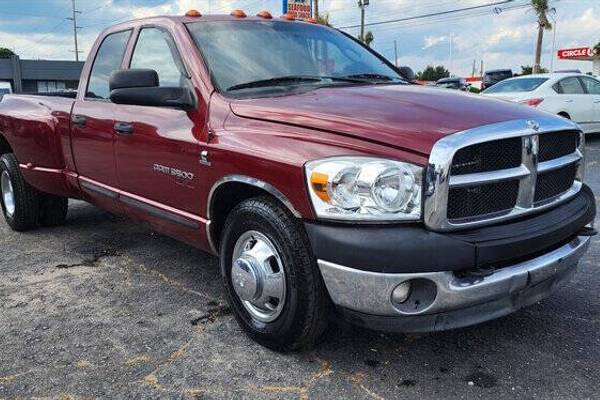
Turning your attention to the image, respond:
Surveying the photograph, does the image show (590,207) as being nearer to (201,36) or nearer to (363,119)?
(363,119)

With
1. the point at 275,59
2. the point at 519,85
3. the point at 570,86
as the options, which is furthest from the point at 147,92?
the point at 570,86

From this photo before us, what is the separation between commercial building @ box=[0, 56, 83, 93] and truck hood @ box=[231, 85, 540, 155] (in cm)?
5889

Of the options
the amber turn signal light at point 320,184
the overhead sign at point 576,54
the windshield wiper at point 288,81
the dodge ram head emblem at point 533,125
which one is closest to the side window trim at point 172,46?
the windshield wiper at point 288,81

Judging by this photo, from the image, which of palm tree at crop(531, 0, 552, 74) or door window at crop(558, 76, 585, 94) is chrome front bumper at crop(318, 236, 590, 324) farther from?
palm tree at crop(531, 0, 552, 74)

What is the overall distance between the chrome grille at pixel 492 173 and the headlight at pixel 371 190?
0.07 m

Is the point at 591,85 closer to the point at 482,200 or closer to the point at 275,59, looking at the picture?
the point at 275,59

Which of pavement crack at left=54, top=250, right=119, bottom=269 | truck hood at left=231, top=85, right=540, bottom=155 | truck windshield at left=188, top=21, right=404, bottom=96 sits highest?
truck windshield at left=188, top=21, right=404, bottom=96

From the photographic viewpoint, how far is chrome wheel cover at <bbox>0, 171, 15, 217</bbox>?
5.93 m

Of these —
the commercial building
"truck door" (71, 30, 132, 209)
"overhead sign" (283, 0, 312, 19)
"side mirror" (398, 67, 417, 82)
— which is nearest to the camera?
"truck door" (71, 30, 132, 209)

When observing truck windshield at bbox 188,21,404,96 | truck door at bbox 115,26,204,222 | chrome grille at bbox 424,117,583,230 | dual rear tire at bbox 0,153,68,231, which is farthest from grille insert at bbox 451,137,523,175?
dual rear tire at bbox 0,153,68,231

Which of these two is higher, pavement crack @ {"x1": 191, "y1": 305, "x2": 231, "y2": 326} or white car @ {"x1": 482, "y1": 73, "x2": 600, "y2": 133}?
white car @ {"x1": 482, "y1": 73, "x2": 600, "y2": 133}

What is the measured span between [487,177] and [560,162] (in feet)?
2.26

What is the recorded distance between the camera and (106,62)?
4.83 m

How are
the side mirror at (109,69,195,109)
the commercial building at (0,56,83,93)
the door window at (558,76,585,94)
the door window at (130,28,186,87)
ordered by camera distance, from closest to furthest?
the side mirror at (109,69,195,109) < the door window at (130,28,186,87) < the door window at (558,76,585,94) < the commercial building at (0,56,83,93)
